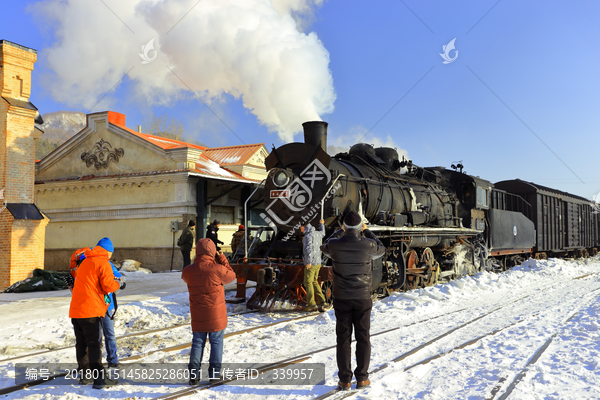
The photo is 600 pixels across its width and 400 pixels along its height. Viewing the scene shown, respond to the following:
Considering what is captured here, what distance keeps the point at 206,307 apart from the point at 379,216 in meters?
5.90

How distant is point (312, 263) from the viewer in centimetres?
806

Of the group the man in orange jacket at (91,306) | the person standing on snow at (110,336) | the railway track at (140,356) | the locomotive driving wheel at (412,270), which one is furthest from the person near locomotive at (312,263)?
the man in orange jacket at (91,306)

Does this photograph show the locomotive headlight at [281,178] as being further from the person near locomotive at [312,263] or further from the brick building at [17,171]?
the brick building at [17,171]

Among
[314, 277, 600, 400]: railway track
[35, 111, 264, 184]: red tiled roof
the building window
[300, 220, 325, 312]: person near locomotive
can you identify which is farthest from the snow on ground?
the building window

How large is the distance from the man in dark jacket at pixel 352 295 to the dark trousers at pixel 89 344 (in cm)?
242

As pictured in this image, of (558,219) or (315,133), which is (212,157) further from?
(558,219)

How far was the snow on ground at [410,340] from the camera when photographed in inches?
170

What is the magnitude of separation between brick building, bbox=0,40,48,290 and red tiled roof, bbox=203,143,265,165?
8.35 m

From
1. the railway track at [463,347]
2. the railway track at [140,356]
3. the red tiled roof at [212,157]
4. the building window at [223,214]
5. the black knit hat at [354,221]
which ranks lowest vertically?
the railway track at [140,356]

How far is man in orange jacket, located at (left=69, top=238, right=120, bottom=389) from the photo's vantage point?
15.0 ft

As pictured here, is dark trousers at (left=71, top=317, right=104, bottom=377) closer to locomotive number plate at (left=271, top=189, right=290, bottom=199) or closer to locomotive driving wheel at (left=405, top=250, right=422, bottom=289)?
locomotive number plate at (left=271, top=189, right=290, bottom=199)

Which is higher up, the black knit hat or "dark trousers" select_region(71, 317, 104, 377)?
the black knit hat

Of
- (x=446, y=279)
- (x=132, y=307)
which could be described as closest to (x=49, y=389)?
(x=132, y=307)

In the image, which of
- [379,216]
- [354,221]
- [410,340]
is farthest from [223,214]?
[354,221]
